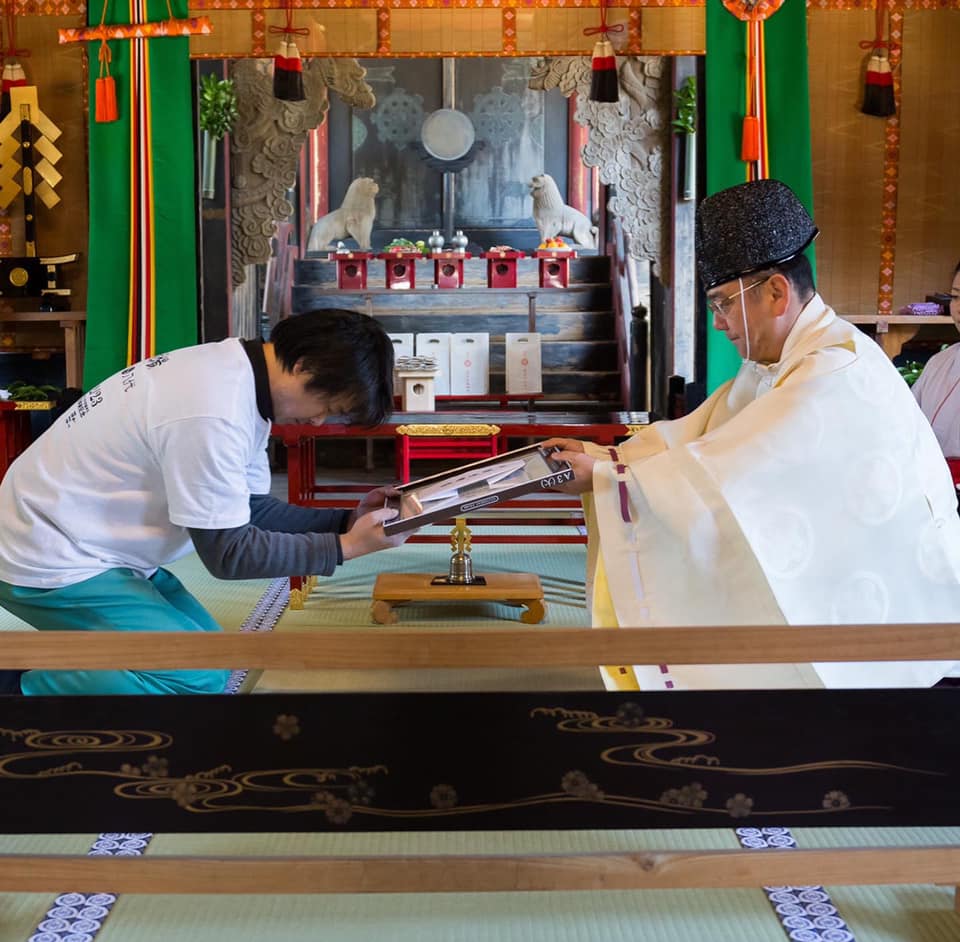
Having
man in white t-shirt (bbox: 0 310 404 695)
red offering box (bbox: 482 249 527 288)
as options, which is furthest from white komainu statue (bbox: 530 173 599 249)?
man in white t-shirt (bbox: 0 310 404 695)

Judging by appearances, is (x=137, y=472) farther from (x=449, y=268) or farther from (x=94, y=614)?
(x=449, y=268)

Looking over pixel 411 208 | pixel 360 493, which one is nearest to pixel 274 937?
pixel 360 493

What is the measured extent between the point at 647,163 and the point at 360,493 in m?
2.94

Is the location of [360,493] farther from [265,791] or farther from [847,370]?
[265,791]

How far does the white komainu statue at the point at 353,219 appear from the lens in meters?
10.0

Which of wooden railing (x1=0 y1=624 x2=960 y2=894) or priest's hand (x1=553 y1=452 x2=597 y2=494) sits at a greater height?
priest's hand (x1=553 y1=452 x2=597 y2=494)

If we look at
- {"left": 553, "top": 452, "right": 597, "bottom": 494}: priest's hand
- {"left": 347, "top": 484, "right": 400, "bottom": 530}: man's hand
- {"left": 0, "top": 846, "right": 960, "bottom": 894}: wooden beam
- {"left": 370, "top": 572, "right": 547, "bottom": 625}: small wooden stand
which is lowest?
{"left": 370, "top": 572, "right": 547, "bottom": 625}: small wooden stand

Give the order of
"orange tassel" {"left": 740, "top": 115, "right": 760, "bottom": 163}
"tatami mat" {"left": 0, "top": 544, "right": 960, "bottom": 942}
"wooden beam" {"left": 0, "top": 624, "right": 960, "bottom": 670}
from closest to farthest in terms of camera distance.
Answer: "wooden beam" {"left": 0, "top": 624, "right": 960, "bottom": 670}
"tatami mat" {"left": 0, "top": 544, "right": 960, "bottom": 942}
"orange tassel" {"left": 740, "top": 115, "right": 760, "bottom": 163}

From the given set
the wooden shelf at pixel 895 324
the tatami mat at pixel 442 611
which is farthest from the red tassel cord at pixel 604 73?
the tatami mat at pixel 442 611

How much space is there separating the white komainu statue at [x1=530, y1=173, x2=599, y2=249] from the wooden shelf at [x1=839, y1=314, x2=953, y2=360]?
12.8 ft

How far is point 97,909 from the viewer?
6.59 feet

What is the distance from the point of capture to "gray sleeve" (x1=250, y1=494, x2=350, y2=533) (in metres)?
2.57

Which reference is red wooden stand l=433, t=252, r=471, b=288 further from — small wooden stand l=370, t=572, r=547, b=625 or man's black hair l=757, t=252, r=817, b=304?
man's black hair l=757, t=252, r=817, b=304

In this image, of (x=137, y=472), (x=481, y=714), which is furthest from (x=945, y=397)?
(x=481, y=714)
